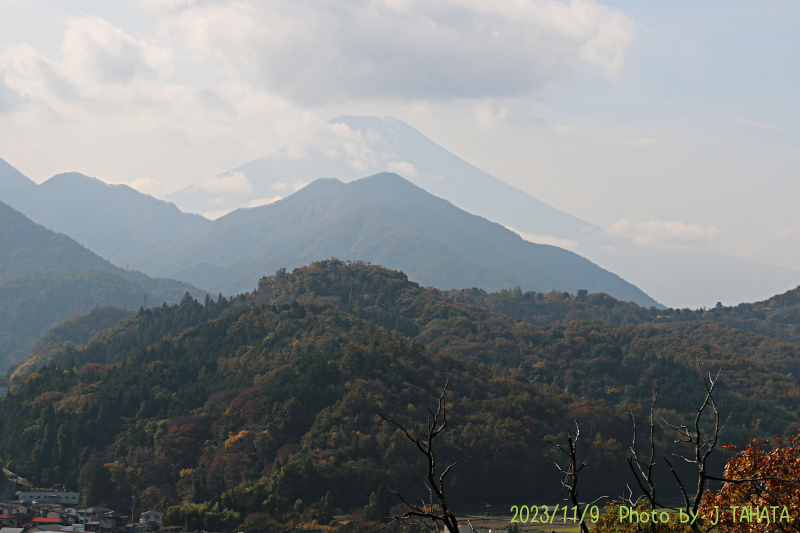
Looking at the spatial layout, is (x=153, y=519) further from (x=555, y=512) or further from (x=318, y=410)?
(x=555, y=512)

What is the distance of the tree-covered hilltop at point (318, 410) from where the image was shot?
55.4m

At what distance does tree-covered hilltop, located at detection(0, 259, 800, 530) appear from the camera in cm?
5544

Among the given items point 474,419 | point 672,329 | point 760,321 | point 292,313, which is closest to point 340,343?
point 292,313

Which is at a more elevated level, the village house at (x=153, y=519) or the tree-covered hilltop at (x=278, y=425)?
the tree-covered hilltop at (x=278, y=425)

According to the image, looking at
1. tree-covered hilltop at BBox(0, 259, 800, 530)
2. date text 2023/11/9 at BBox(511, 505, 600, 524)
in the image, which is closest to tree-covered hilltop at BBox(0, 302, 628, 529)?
tree-covered hilltop at BBox(0, 259, 800, 530)

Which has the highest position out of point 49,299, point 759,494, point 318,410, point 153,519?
point 49,299

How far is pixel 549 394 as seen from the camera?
245 ft

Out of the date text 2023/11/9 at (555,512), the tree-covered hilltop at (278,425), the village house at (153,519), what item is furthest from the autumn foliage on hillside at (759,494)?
the village house at (153,519)

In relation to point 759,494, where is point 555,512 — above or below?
below

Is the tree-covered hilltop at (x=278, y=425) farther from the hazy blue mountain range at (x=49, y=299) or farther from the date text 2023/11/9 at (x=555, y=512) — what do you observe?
the hazy blue mountain range at (x=49, y=299)

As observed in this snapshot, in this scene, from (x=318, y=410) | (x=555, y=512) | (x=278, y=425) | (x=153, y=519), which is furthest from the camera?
(x=318, y=410)

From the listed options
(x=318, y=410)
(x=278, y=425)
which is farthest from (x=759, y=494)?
(x=318, y=410)

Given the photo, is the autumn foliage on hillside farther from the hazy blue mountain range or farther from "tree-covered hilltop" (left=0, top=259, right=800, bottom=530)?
the hazy blue mountain range

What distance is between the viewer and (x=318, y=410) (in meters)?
64.4
